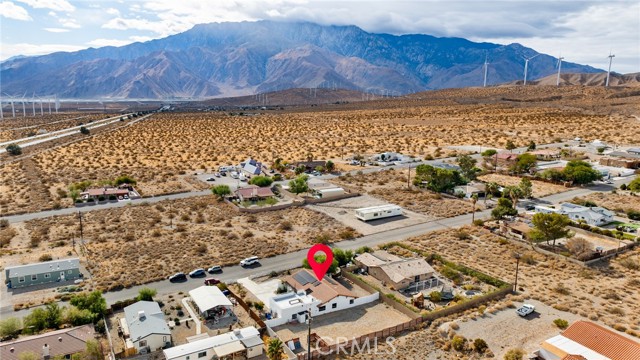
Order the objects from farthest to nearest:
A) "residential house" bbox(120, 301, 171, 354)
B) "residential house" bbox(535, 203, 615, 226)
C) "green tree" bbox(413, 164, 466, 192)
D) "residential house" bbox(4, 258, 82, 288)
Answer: "green tree" bbox(413, 164, 466, 192) → "residential house" bbox(535, 203, 615, 226) → "residential house" bbox(4, 258, 82, 288) → "residential house" bbox(120, 301, 171, 354)

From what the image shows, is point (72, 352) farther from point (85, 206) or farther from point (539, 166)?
point (539, 166)

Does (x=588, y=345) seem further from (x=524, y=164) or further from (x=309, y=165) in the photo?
(x=309, y=165)

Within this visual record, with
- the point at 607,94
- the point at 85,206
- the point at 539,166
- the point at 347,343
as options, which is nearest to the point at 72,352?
the point at 347,343

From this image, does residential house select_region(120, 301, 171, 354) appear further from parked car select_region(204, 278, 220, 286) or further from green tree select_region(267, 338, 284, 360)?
green tree select_region(267, 338, 284, 360)

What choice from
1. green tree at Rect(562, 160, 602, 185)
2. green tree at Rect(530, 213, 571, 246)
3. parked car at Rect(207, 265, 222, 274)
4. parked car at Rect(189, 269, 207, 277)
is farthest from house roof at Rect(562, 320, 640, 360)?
green tree at Rect(562, 160, 602, 185)

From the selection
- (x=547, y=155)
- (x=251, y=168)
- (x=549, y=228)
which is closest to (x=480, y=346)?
(x=549, y=228)

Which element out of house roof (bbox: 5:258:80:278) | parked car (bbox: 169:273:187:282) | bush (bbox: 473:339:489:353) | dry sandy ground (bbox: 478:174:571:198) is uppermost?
dry sandy ground (bbox: 478:174:571:198)

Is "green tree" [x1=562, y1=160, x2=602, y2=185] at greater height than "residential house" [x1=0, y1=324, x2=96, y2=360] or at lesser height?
greater
